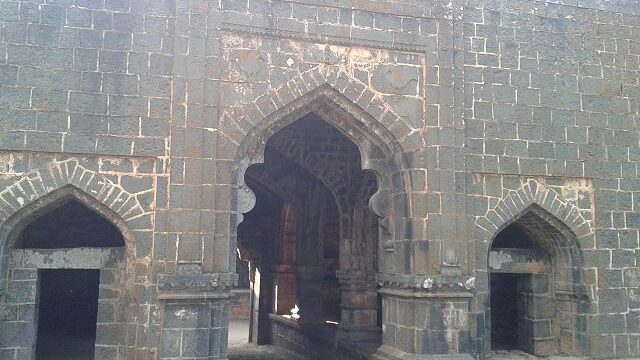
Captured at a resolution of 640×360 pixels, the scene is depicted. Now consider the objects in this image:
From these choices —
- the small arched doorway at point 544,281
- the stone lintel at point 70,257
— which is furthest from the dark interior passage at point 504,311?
the stone lintel at point 70,257

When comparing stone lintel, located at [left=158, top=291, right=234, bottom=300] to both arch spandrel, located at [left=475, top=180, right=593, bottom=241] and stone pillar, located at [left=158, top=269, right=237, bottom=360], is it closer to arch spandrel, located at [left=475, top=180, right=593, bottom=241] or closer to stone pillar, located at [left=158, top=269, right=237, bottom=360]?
stone pillar, located at [left=158, top=269, right=237, bottom=360]

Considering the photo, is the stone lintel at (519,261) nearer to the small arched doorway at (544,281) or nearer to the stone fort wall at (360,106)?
the small arched doorway at (544,281)

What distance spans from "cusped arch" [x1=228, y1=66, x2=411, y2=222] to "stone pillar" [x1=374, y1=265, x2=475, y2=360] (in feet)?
2.97

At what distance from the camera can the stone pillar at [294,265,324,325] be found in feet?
35.5

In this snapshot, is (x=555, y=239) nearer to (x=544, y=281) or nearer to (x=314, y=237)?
(x=544, y=281)

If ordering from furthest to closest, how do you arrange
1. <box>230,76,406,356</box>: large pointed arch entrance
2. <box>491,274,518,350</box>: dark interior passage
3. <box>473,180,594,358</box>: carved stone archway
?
<box>491,274,518,350</box>: dark interior passage → <box>473,180,594,358</box>: carved stone archway → <box>230,76,406,356</box>: large pointed arch entrance

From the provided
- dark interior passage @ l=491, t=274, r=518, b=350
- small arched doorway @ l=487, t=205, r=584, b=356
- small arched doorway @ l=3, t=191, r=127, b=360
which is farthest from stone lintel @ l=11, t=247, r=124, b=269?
dark interior passage @ l=491, t=274, r=518, b=350

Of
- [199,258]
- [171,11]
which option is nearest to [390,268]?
[199,258]

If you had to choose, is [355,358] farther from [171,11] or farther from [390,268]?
[171,11]

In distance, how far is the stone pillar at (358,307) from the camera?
927 cm

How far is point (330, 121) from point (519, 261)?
9.69 ft

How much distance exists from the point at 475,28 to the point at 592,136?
6.59ft

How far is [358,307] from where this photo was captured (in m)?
9.38

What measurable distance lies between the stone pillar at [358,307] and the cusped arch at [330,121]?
2.81m
